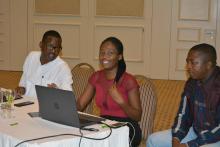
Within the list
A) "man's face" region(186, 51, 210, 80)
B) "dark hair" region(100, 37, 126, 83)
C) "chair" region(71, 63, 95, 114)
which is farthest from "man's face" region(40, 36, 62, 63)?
"man's face" region(186, 51, 210, 80)

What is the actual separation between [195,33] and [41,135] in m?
6.29

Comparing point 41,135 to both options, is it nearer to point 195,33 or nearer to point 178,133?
point 178,133

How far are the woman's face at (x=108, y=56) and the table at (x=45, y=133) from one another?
0.76 metres

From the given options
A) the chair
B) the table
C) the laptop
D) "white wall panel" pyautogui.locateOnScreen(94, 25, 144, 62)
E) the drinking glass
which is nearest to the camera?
the table

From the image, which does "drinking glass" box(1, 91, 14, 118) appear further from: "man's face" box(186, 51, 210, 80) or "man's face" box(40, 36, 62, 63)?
"man's face" box(186, 51, 210, 80)

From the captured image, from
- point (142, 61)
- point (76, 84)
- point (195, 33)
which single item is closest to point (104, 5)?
point (142, 61)

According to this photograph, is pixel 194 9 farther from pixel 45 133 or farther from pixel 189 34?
pixel 45 133

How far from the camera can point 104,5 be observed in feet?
27.8

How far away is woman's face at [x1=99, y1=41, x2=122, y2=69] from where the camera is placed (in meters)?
3.24

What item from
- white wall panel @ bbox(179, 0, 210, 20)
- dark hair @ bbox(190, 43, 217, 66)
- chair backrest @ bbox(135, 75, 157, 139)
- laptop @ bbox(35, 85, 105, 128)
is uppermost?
white wall panel @ bbox(179, 0, 210, 20)

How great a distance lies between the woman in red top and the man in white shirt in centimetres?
35

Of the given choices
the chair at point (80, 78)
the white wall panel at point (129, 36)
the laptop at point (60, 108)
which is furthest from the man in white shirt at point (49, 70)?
the white wall panel at point (129, 36)

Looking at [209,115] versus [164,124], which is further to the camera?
[164,124]

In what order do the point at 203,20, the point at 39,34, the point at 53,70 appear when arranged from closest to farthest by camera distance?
the point at 53,70 < the point at 203,20 < the point at 39,34
